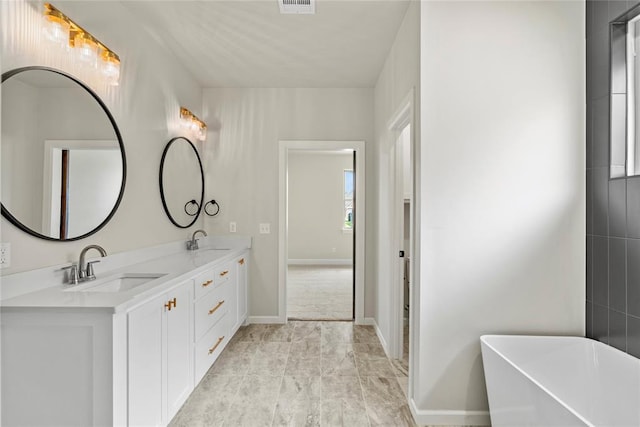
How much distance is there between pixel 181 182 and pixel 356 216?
73.4 inches

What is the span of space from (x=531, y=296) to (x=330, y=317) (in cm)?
254

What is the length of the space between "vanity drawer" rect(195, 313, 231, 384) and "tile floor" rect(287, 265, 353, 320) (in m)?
1.35

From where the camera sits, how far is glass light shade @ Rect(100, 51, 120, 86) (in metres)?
2.15

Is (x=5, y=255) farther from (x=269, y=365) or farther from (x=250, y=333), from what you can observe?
(x=250, y=333)

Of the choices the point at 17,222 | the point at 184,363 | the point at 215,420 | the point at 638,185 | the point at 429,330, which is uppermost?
the point at 638,185

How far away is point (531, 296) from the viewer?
2.16 metres

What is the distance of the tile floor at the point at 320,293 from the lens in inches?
176

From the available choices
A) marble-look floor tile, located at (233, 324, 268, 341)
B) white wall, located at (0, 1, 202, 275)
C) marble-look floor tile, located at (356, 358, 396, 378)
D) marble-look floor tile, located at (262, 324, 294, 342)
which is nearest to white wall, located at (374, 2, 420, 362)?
marble-look floor tile, located at (356, 358, 396, 378)

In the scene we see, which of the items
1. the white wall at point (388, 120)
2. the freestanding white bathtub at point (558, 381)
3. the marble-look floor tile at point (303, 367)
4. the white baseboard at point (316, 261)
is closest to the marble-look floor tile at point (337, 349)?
the marble-look floor tile at point (303, 367)

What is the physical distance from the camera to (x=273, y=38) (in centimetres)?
288

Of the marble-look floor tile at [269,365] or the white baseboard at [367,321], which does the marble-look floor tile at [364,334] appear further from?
the marble-look floor tile at [269,365]

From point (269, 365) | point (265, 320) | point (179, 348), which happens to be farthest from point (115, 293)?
point (265, 320)

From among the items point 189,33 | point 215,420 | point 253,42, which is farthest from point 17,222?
point 253,42

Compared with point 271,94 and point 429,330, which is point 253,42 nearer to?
point 271,94
